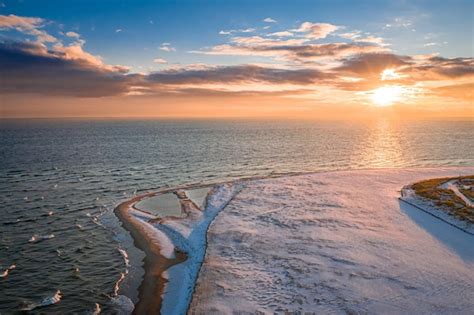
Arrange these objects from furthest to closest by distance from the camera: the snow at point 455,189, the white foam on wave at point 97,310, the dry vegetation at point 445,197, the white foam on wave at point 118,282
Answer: the snow at point 455,189 < the dry vegetation at point 445,197 < the white foam on wave at point 118,282 < the white foam on wave at point 97,310

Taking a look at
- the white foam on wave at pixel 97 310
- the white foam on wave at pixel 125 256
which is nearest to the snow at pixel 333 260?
the white foam on wave at pixel 97 310

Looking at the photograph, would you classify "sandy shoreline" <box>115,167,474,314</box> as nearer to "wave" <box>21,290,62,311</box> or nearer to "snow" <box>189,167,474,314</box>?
"snow" <box>189,167,474,314</box>

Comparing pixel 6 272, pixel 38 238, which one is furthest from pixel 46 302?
pixel 38 238

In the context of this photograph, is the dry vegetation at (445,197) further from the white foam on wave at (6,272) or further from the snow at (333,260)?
the white foam on wave at (6,272)

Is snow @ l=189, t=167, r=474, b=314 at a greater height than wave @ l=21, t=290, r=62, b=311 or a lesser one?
greater

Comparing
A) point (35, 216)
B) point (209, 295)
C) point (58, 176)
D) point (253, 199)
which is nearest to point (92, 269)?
point (209, 295)

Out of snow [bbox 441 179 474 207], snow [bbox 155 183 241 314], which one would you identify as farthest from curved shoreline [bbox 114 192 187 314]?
snow [bbox 441 179 474 207]
